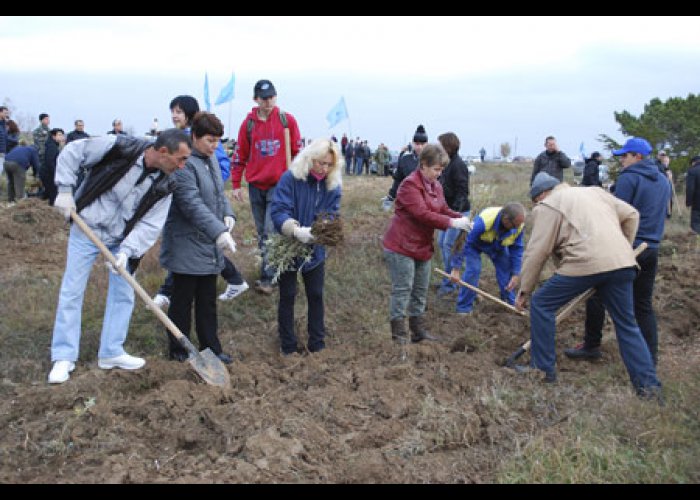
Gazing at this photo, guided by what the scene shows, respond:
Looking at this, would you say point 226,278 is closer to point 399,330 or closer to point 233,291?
point 233,291

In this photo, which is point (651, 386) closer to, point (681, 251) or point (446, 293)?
point (446, 293)

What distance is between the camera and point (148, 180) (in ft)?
15.2

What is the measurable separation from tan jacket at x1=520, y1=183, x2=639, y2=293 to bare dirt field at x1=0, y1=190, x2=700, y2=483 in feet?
2.93

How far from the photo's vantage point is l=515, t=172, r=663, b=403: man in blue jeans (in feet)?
14.0

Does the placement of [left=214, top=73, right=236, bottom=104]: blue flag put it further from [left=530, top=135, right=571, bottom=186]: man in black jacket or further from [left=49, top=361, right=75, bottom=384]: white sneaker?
[left=49, top=361, right=75, bottom=384]: white sneaker

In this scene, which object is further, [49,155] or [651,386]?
[49,155]

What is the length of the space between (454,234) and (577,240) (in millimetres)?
3037

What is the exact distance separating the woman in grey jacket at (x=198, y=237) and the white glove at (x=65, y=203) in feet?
2.33

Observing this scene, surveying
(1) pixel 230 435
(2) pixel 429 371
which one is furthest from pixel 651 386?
(1) pixel 230 435

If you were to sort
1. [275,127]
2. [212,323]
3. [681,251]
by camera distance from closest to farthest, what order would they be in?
[212,323], [275,127], [681,251]

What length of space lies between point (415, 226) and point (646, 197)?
182 cm

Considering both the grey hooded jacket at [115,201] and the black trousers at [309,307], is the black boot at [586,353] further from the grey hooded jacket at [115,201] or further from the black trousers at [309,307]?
the grey hooded jacket at [115,201]

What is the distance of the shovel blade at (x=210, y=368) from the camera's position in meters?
4.49

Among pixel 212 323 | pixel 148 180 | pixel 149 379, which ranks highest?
pixel 148 180
